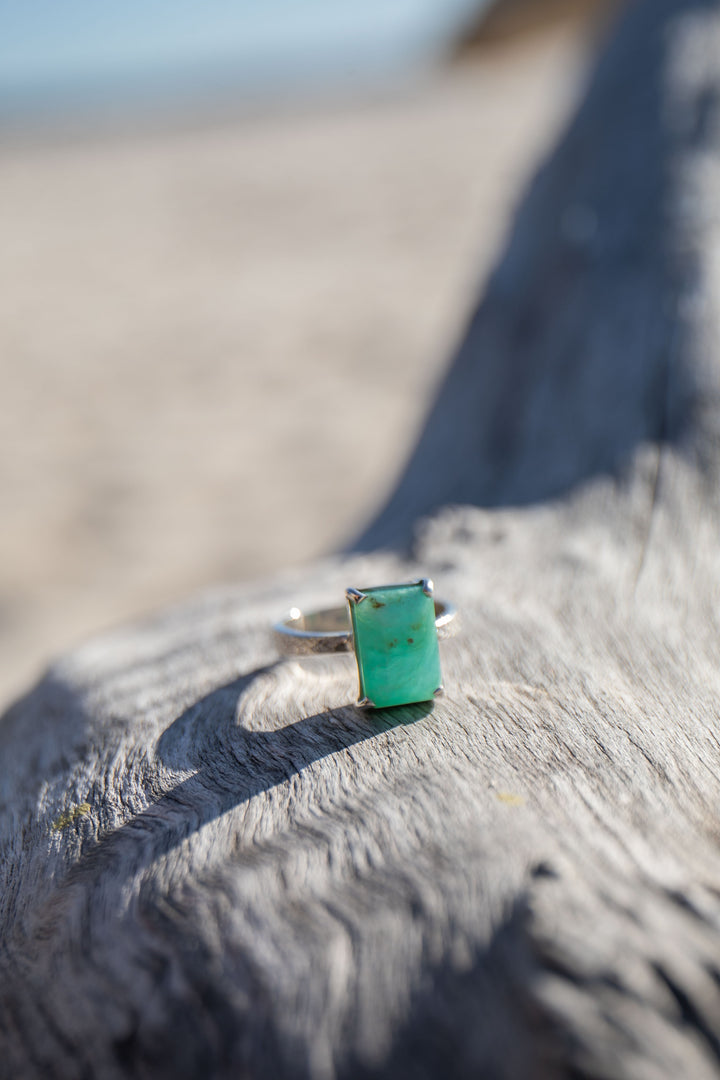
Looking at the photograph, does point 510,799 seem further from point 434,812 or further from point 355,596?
point 355,596

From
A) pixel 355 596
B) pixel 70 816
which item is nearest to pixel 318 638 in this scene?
pixel 355 596

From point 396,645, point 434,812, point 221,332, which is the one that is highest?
point 221,332

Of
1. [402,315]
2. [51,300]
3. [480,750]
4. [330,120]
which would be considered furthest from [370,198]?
[480,750]

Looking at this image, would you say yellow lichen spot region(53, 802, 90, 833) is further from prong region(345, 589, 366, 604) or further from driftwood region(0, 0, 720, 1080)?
prong region(345, 589, 366, 604)

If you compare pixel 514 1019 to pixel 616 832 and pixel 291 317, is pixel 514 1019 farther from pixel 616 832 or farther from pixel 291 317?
pixel 291 317

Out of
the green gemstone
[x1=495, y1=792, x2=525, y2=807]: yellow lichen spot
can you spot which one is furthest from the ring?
[x1=495, y1=792, x2=525, y2=807]: yellow lichen spot

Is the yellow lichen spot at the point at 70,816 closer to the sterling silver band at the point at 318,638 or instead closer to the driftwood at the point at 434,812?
the driftwood at the point at 434,812

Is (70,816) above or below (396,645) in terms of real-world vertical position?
below

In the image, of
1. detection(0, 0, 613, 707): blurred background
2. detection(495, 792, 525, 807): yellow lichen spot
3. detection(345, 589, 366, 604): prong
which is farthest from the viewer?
detection(0, 0, 613, 707): blurred background

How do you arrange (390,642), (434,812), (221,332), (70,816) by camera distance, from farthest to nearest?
(221,332), (390,642), (70,816), (434,812)
